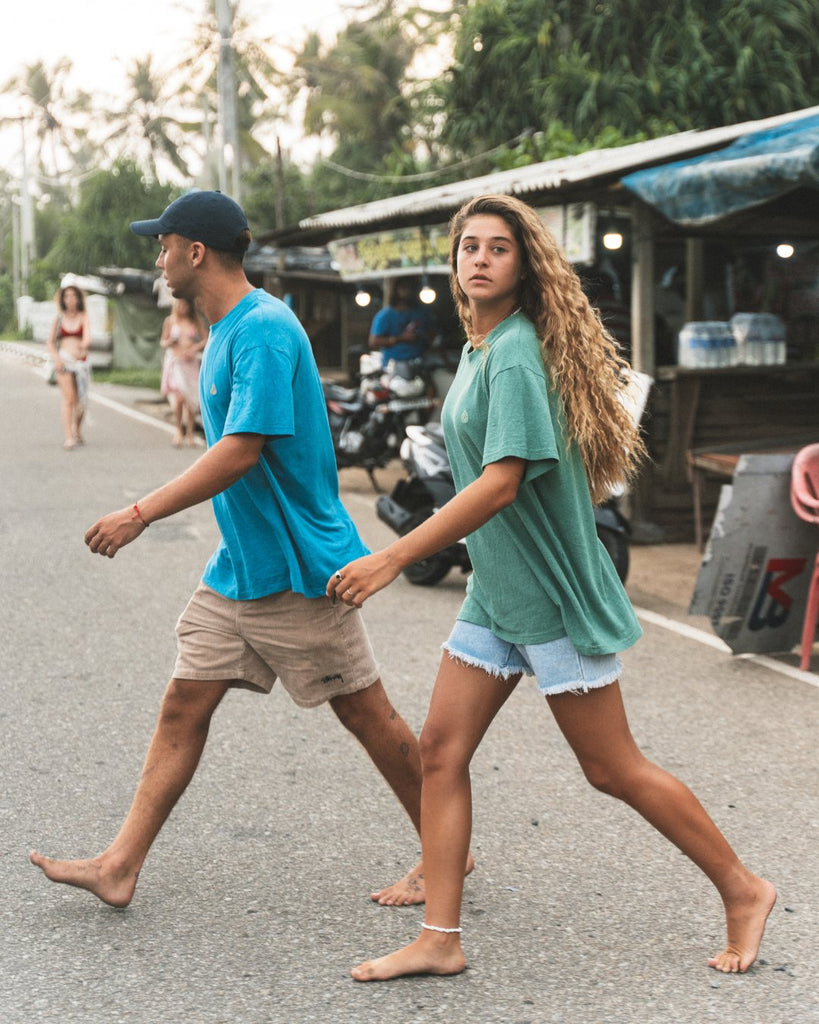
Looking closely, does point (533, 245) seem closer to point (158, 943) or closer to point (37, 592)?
point (158, 943)

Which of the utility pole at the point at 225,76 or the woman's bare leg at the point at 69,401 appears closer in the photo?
the woman's bare leg at the point at 69,401

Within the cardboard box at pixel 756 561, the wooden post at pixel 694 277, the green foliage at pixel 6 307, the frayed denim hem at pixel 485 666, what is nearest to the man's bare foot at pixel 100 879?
the frayed denim hem at pixel 485 666

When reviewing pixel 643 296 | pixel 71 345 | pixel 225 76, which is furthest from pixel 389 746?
pixel 225 76

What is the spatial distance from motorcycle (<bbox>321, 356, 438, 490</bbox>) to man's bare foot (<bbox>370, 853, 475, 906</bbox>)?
9084 millimetres

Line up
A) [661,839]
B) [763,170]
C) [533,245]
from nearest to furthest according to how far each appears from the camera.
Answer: [533,245]
[661,839]
[763,170]

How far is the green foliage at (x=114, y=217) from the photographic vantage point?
137ft

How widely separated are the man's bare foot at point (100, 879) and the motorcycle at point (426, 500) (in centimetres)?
454

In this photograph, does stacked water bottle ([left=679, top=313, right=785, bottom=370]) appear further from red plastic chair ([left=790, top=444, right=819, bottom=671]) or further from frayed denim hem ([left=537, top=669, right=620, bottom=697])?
frayed denim hem ([left=537, top=669, right=620, bottom=697])

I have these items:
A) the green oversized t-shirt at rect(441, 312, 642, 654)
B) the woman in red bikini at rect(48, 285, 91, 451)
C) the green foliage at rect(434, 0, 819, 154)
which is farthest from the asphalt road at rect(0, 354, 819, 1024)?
the green foliage at rect(434, 0, 819, 154)

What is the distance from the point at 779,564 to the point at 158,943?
4011mm

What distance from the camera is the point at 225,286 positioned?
144 inches

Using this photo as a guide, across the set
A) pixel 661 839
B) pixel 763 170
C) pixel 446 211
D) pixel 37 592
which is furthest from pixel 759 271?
pixel 661 839

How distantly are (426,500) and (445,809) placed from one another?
580 cm

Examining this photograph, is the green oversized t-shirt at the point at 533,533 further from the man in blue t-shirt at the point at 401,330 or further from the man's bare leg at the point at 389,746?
the man in blue t-shirt at the point at 401,330
